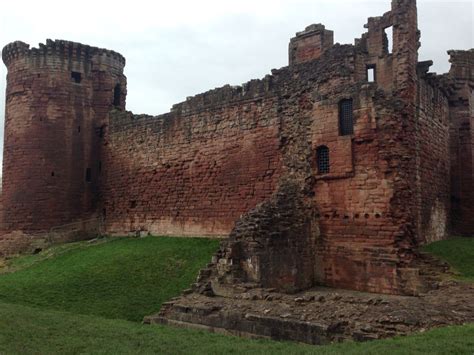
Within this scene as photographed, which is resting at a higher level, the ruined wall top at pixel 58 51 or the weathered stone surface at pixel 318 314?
the ruined wall top at pixel 58 51

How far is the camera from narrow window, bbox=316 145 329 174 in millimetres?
15148

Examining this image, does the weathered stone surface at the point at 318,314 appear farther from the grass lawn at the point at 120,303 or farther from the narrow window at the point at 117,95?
the narrow window at the point at 117,95

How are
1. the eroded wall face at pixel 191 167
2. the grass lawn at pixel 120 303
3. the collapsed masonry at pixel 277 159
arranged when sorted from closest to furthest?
the grass lawn at pixel 120 303
the collapsed masonry at pixel 277 159
the eroded wall face at pixel 191 167

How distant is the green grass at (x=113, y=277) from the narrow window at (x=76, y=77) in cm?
858

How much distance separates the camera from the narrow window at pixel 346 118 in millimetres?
14688

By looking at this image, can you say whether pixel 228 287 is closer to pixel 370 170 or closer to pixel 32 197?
pixel 370 170

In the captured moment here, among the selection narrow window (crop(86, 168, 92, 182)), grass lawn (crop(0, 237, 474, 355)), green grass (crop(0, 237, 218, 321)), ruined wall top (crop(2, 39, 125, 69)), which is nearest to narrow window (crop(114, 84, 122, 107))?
ruined wall top (crop(2, 39, 125, 69))

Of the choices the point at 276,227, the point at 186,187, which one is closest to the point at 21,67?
the point at 186,187

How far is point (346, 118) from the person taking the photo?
14.8 meters

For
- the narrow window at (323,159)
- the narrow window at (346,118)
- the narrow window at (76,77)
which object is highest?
the narrow window at (76,77)

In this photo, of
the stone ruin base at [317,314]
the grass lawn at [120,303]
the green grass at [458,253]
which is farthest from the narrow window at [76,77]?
the green grass at [458,253]

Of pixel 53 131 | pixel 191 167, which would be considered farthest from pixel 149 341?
pixel 53 131

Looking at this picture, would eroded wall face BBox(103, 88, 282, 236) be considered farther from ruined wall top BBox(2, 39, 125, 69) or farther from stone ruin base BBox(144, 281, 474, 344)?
stone ruin base BBox(144, 281, 474, 344)

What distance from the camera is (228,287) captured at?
12.5 m
